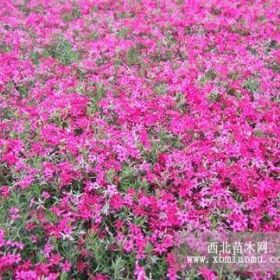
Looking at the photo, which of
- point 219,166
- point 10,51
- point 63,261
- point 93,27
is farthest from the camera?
point 93,27

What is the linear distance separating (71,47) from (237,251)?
23.0ft

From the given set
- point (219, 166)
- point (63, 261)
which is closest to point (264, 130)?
point (219, 166)

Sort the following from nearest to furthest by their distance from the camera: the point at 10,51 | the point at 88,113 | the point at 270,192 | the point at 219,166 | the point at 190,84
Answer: the point at 270,192 < the point at 219,166 < the point at 88,113 < the point at 190,84 < the point at 10,51

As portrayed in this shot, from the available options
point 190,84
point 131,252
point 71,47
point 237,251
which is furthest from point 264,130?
point 71,47

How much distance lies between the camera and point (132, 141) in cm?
740

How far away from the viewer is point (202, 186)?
6.74 metres

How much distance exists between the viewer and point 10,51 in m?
10.8

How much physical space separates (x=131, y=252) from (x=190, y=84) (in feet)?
14.3

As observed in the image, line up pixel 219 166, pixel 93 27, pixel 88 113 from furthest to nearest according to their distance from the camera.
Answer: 1. pixel 93 27
2. pixel 88 113
3. pixel 219 166

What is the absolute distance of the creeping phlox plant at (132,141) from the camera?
5812 millimetres

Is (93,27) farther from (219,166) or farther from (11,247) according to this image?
(11,247)

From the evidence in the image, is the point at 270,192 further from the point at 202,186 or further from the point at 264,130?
the point at 264,130

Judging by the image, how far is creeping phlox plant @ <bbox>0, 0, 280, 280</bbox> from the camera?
5.81m

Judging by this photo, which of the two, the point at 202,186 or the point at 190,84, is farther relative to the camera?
the point at 190,84
